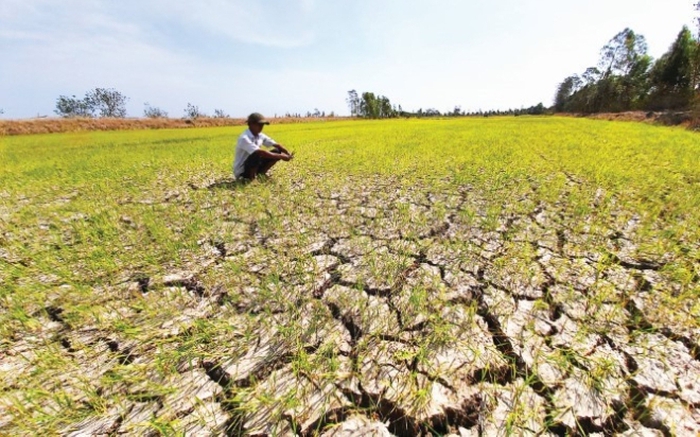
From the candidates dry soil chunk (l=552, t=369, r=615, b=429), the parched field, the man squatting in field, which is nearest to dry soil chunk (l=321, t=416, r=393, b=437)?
the parched field

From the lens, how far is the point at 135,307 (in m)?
1.67

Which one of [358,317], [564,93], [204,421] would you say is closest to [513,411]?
[358,317]

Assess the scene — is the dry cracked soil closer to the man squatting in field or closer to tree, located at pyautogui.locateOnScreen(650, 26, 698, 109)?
the man squatting in field

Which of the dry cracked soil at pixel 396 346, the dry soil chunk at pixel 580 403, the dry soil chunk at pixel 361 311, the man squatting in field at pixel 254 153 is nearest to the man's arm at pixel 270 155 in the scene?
the man squatting in field at pixel 254 153

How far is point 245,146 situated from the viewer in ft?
13.7

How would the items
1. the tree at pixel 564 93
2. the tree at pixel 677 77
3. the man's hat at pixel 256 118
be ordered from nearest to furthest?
1. the man's hat at pixel 256 118
2. the tree at pixel 677 77
3. the tree at pixel 564 93

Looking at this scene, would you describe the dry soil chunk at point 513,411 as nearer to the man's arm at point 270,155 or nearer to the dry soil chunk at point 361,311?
the dry soil chunk at point 361,311

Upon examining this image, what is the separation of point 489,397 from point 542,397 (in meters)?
0.20

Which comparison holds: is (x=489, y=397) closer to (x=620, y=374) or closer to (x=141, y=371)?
(x=620, y=374)

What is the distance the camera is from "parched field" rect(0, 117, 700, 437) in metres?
1.09

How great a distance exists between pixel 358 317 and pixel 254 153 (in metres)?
3.36

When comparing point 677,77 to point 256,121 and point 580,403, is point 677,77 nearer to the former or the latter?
point 256,121

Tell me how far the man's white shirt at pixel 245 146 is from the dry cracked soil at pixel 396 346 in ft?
7.43

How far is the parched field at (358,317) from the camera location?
1092 millimetres
